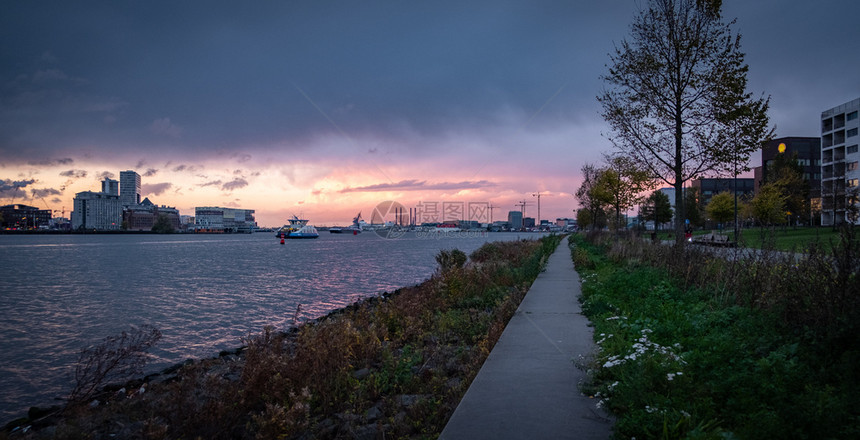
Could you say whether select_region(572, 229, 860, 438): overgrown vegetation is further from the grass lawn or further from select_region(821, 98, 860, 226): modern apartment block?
select_region(821, 98, 860, 226): modern apartment block

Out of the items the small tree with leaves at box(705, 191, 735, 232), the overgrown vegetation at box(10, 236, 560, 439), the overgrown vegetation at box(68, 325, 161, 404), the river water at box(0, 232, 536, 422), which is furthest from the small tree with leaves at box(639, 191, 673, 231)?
the overgrown vegetation at box(68, 325, 161, 404)

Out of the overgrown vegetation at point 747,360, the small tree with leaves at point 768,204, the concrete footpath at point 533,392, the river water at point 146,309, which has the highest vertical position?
the small tree with leaves at point 768,204

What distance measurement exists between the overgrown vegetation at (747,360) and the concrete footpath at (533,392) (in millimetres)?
287

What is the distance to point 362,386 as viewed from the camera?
605 cm

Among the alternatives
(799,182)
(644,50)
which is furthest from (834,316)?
(799,182)

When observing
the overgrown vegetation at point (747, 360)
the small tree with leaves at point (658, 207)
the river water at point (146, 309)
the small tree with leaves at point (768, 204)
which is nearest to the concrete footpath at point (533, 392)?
the overgrown vegetation at point (747, 360)

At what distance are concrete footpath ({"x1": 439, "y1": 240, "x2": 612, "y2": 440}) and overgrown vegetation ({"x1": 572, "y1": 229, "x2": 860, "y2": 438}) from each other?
287 mm

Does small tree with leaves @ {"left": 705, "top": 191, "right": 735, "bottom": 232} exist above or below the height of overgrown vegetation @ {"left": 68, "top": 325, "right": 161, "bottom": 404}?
Result: above

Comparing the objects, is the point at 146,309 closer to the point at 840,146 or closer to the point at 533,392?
the point at 533,392

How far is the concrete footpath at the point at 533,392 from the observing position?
3904 mm

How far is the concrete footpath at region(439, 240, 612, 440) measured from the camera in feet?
12.8

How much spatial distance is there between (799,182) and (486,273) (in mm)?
56577

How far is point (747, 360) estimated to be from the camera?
14.8ft

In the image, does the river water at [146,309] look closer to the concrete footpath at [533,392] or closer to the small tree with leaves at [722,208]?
the concrete footpath at [533,392]
